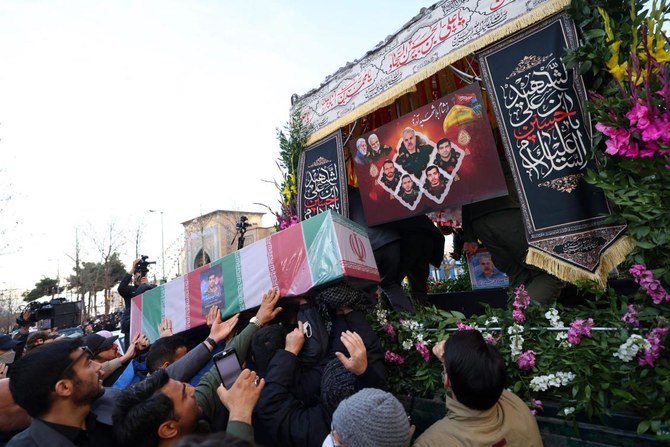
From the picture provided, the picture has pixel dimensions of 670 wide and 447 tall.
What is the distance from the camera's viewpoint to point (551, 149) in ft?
8.98

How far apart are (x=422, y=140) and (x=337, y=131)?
3.72ft

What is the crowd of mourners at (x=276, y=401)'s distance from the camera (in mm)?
1627

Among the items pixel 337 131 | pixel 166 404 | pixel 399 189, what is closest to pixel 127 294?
pixel 337 131

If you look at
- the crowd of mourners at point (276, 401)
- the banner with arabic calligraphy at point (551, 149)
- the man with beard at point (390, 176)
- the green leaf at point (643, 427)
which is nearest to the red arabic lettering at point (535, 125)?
the banner with arabic calligraphy at point (551, 149)

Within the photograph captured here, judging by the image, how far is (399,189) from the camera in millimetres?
3891

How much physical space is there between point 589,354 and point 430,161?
2.08 meters

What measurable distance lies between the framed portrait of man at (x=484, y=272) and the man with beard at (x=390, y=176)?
2.69 meters

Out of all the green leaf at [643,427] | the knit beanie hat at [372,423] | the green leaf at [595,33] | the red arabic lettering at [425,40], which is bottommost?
the green leaf at [643,427]

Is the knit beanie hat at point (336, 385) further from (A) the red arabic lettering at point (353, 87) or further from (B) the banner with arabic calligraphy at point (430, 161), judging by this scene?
(A) the red arabic lettering at point (353, 87)

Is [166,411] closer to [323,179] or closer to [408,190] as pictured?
[408,190]

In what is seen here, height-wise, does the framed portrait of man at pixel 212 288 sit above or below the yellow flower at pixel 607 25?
below

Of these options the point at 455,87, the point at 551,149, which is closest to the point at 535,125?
the point at 551,149

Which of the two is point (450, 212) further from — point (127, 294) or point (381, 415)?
point (127, 294)

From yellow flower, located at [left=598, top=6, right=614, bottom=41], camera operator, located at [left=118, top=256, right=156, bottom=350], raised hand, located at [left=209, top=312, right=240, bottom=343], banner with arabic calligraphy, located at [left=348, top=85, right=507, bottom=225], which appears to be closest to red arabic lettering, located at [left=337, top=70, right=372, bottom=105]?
banner with arabic calligraphy, located at [left=348, top=85, right=507, bottom=225]
